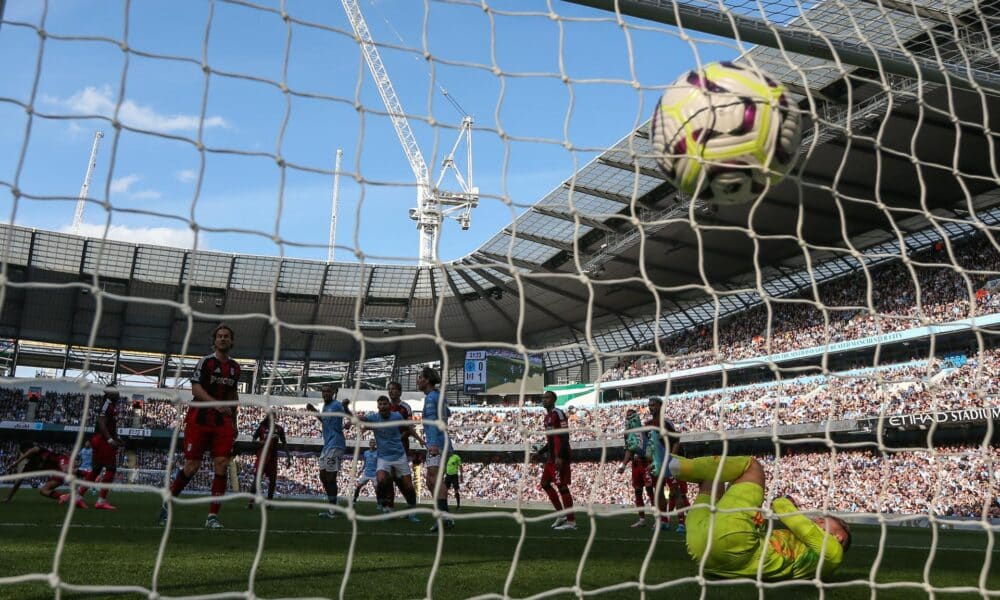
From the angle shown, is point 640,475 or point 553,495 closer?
point 553,495

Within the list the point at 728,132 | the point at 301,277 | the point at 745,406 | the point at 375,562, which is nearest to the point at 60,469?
the point at 375,562

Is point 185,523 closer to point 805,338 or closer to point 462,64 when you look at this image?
point 462,64

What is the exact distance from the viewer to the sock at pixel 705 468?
4055 millimetres

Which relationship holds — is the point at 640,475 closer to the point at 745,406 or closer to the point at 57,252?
the point at 745,406

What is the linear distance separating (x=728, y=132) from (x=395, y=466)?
584cm

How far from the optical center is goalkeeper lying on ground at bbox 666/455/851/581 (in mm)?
3992

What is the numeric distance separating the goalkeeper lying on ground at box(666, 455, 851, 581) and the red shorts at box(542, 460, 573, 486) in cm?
456

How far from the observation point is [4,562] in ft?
13.7

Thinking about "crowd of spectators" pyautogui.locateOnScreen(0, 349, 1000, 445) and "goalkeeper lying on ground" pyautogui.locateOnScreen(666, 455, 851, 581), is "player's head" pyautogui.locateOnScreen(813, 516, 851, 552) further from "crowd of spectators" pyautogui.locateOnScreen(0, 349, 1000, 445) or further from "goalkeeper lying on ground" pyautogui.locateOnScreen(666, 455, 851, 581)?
"crowd of spectators" pyautogui.locateOnScreen(0, 349, 1000, 445)

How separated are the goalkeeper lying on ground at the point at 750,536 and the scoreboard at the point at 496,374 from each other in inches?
1261

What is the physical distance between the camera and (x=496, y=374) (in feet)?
121

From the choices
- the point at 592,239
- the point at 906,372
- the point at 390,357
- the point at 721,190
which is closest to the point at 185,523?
the point at 721,190

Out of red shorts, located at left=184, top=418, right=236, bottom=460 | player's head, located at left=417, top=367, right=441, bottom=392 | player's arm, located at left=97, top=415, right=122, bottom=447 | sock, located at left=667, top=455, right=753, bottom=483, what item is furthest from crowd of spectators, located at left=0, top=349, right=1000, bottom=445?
sock, located at left=667, top=455, right=753, bottom=483

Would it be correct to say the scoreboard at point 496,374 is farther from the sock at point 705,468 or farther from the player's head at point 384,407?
the sock at point 705,468
